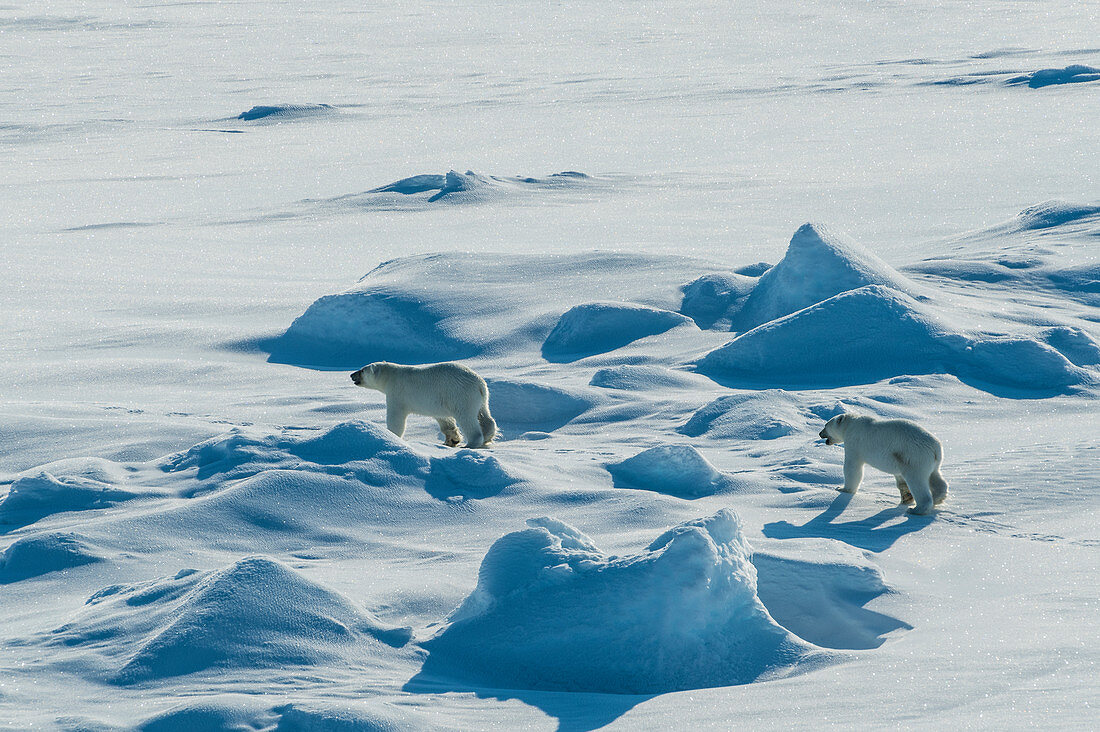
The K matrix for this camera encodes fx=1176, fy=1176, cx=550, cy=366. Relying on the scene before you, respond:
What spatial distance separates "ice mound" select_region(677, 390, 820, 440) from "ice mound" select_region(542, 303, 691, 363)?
1914mm

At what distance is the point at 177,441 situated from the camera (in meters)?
6.30

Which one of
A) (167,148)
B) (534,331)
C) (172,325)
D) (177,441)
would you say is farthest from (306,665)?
(167,148)

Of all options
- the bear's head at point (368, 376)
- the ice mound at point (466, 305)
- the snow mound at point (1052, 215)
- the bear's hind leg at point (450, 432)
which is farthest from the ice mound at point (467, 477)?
the snow mound at point (1052, 215)

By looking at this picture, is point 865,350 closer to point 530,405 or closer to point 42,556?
point 530,405

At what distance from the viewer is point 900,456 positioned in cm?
522

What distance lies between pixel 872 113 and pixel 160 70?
20465 millimetres

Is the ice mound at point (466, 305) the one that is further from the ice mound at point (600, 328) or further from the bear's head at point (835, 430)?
the bear's head at point (835, 430)

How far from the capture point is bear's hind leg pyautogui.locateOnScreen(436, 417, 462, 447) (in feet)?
21.3

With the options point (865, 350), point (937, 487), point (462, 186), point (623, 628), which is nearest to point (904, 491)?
point (937, 487)

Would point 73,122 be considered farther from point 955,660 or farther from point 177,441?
point 955,660

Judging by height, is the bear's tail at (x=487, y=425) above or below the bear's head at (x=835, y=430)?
below

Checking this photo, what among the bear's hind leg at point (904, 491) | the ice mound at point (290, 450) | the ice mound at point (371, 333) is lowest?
the ice mound at point (371, 333)

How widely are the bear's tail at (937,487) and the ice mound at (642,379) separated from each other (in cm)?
246

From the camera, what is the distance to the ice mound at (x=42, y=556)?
14.6 ft
